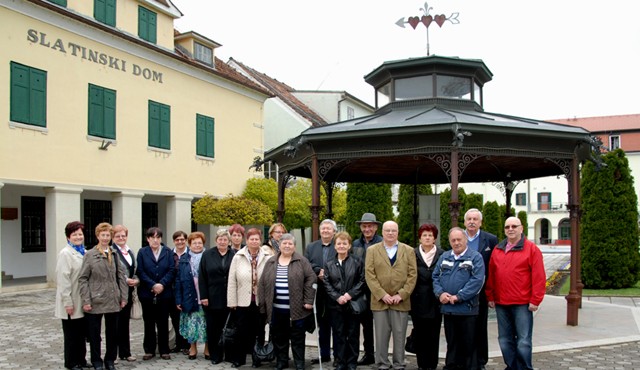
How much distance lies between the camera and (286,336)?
7.29 metres

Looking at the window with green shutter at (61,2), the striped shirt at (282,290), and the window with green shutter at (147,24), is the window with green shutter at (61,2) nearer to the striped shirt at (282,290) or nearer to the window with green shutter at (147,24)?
the window with green shutter at (147,24)

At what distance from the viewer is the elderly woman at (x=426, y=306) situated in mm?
6973

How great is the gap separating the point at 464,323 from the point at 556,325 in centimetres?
410

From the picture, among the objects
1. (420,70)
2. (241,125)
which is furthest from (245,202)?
(420,70)

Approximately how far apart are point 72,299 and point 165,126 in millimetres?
14543

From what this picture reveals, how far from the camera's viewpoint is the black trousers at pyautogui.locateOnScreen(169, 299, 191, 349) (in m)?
7.98

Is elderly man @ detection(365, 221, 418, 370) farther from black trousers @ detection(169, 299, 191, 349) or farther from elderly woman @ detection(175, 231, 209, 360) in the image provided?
black trousers @ detection(169, 299, 191, 349)

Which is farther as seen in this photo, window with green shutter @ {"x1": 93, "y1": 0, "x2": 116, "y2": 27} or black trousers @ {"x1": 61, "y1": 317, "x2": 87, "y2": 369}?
window with green shutter @ {"x1": 93, "y1": 0, "x2": 116, "y2": 27}

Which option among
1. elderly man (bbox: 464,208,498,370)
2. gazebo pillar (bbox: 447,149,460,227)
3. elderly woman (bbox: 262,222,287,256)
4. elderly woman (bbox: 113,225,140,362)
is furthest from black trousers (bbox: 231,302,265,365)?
gazebo pillar (bbox: 447,149,460,227)

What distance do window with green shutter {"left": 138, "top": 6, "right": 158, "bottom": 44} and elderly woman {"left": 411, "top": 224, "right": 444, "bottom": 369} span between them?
53.7 feet

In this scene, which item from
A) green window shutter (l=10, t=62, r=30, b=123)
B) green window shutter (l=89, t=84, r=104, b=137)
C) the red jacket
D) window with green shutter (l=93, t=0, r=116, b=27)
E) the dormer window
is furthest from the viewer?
the dormer window

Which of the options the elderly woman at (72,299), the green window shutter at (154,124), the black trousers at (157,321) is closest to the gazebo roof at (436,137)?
the black trousers at (157,321)

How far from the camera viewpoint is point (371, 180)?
592 inches

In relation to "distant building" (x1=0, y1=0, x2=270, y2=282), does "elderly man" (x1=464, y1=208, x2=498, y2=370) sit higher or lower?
lower
